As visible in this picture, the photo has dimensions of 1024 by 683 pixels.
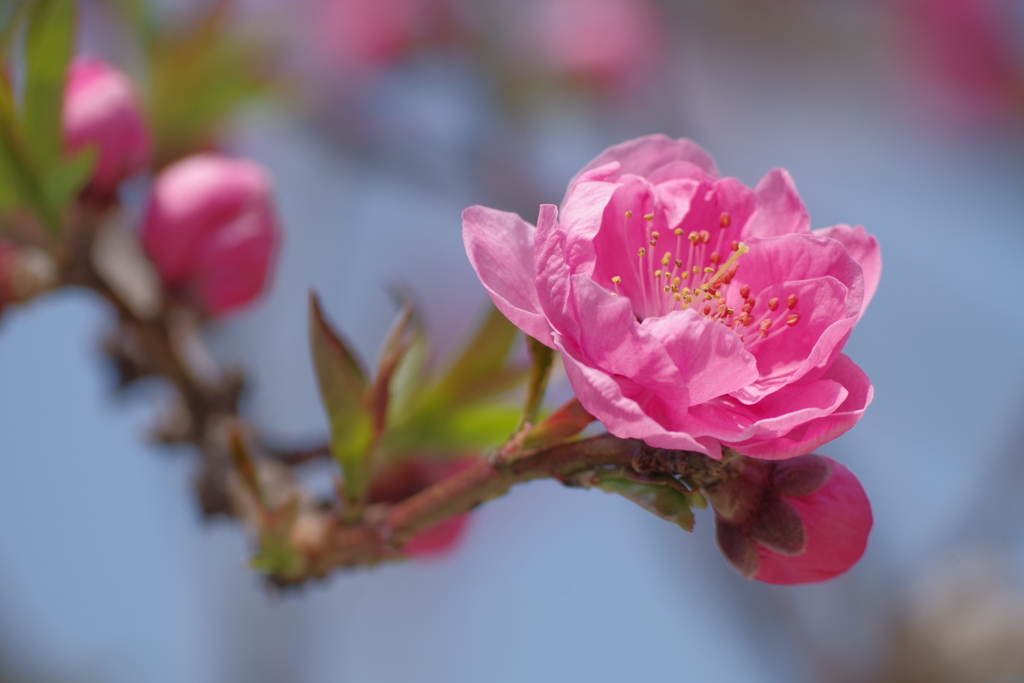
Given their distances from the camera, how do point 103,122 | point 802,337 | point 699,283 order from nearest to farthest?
1. point 802,337
2. point 699,283
3. point 103,122

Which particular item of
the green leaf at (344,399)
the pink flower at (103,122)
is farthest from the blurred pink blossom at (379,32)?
the green leaf at (344,399)

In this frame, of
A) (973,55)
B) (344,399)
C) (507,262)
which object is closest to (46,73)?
(344,399)

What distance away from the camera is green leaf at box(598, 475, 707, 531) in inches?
24.0

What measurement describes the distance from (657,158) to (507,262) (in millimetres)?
190

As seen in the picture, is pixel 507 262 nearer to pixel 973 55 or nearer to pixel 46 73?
pixel 46 73

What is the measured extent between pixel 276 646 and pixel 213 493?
184cm

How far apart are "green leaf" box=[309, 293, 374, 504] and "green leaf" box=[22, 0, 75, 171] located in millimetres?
484

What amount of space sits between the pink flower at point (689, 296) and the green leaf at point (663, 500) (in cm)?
6

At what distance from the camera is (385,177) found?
257 cm

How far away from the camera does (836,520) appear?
0.62 meters

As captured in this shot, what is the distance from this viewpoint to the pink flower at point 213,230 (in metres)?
1.08

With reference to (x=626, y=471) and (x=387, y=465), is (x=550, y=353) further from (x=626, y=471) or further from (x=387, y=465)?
(x=387, y=465)

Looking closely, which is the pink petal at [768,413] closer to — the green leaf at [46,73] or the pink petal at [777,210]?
the pink petal at [777,210]

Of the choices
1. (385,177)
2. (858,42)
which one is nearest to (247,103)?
(385,177)
